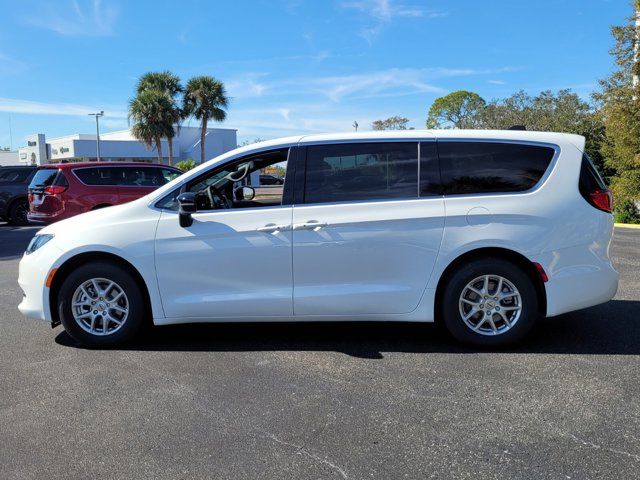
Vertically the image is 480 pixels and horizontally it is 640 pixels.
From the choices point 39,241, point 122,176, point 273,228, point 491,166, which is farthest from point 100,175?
point 491,166

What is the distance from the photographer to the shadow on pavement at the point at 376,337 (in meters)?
4.70

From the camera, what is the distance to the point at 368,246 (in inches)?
179

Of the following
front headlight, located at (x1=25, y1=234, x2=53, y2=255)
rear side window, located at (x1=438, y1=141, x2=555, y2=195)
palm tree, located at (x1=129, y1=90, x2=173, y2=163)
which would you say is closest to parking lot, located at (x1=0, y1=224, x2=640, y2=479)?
front headlight, located at (x1=25, y1=234, x2=53, y2=255)

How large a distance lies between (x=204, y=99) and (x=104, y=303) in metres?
38.3

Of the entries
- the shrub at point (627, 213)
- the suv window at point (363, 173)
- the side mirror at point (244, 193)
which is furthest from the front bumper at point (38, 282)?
the shrub at point (627, 213)

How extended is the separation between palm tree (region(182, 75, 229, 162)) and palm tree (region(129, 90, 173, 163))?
2013 mm

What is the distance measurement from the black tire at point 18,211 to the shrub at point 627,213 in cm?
1765

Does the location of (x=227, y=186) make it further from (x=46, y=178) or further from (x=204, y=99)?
(x=204, y=99)

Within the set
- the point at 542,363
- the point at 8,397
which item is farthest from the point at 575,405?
the point at 8,397

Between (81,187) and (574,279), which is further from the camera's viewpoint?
(81,187)

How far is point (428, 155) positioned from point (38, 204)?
31.8 feet

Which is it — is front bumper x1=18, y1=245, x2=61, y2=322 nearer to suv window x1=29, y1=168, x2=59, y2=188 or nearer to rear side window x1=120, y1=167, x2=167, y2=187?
rear side window x1=120, y1=167, x2=167, y2=187

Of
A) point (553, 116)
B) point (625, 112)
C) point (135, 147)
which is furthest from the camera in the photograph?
point (135, 147)

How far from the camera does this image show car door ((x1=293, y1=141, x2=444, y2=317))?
4539 mm
